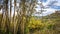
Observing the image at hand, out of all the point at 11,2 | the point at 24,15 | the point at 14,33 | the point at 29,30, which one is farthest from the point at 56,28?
the point at 11,2

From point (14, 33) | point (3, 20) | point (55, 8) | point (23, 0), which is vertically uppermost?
point (23, 0)

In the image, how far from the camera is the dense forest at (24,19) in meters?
1.55

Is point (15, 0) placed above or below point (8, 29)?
above

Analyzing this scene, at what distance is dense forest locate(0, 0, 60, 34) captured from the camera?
155 cm

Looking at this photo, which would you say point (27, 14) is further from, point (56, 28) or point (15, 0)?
point (56, 28)

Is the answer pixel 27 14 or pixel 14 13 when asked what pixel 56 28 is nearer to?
pixel 27 14

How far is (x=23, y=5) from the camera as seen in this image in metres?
1.59

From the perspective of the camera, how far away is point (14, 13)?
1593 millimetres

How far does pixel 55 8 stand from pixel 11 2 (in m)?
0.59

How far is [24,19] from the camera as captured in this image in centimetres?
160

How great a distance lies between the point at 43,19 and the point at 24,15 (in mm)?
261

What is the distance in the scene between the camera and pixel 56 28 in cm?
153

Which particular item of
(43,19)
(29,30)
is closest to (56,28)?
(43,19)

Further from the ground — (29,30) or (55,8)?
(55,8)
